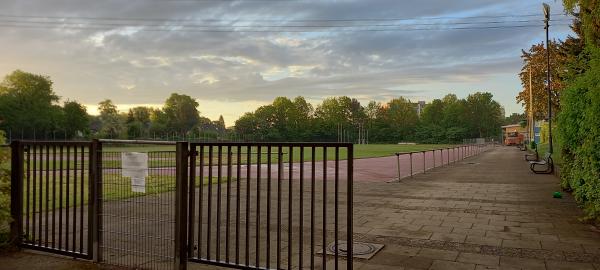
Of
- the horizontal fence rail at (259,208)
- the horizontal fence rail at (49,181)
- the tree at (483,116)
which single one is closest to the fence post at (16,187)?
the horizontal fence rail at (49,181)

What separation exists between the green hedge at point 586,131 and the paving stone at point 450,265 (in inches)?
114

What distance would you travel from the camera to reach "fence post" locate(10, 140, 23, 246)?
5.77m

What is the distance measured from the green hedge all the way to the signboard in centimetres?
585

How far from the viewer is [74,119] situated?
88312mm

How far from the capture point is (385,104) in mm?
145375

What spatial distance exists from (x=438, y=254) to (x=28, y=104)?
305 feet

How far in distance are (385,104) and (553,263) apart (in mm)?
142464

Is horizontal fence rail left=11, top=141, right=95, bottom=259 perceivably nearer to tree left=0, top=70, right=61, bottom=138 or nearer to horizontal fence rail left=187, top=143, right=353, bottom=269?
horizontal fence rail left=187, top=143, right=353, bottom=269

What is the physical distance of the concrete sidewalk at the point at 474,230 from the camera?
5426mm

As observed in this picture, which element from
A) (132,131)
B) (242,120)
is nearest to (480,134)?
(242,120)

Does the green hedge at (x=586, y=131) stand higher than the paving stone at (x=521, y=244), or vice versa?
the green hedge at (x=586, y=131)

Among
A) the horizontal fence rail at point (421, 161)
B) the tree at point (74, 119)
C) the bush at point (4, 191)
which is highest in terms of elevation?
the tree at point (74, 119)

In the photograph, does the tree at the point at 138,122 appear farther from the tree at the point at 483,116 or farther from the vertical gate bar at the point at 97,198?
the vertical gate bar at the point at 97,198

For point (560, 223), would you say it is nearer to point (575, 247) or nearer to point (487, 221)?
point (487, 221)
